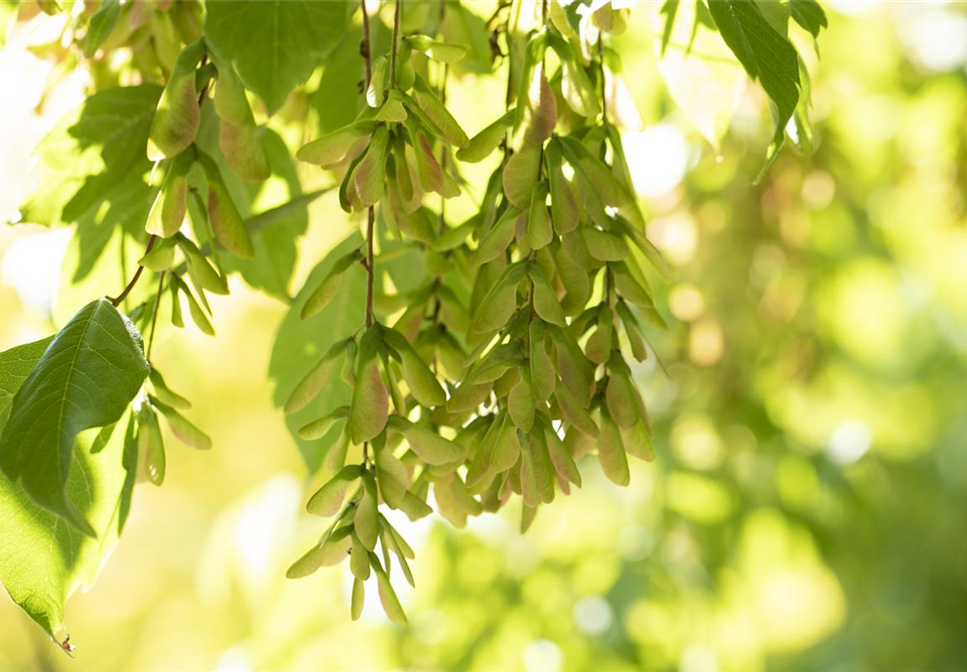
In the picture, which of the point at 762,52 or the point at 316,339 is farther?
the point at 316,339

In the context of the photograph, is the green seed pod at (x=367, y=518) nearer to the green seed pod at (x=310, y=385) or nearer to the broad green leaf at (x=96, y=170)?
the green seed pod at (x=310, y=385)

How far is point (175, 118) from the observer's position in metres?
0.47

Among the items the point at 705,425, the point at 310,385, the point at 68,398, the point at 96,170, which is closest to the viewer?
the point at 68,398

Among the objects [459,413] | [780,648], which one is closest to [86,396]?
[459,413]

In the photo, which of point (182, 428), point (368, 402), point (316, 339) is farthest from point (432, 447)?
point (316, 339)

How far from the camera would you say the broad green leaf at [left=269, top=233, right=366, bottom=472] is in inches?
26.0

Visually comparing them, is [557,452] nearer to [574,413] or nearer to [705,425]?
[574,413]

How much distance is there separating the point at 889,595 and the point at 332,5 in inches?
199

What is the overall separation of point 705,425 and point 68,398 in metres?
1.35

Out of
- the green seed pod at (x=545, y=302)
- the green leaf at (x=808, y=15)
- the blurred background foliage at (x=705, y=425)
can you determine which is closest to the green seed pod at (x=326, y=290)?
the green seed pod at (x=545, y=302)

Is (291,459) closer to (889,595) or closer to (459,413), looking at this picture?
(459,413)

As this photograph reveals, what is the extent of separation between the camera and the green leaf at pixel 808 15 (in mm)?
542

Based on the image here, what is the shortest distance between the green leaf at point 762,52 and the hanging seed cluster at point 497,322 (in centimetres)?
5

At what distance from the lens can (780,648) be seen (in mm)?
2205
